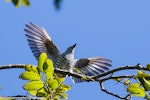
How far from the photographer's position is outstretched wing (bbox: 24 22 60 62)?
252 inches

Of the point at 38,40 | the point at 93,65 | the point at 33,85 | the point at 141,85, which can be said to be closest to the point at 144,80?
the point at 141,85

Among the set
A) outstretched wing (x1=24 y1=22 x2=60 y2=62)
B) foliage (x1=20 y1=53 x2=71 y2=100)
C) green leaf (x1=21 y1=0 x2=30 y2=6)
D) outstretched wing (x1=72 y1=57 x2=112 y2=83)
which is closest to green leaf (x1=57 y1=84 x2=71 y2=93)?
foliage (x1=20 y1=53 x2=71 y2=100)

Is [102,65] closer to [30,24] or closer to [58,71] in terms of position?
[30,24]

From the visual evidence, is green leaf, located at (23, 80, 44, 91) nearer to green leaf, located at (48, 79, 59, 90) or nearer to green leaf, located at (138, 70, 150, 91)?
green leaf, located at (48, 79, 59, 90)

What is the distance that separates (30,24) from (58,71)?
4.06 meters

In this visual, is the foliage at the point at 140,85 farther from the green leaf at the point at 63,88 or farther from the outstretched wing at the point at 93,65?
the outstretched wing at the point at 93,65

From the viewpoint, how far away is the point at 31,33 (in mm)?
6676

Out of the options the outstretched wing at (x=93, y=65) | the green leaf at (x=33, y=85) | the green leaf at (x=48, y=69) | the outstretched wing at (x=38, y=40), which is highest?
the outstretched wing at (x=38, y=40)

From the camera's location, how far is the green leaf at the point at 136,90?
7.27 ft

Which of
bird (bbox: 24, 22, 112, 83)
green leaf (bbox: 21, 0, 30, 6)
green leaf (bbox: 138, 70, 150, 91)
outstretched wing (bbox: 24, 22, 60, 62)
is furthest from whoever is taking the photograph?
outstretched wing (bbox: 24, 22, 60, 62)

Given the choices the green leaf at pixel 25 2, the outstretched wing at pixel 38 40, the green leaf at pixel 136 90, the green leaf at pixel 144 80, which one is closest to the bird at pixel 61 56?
the outstretched wing at pixel 38 40

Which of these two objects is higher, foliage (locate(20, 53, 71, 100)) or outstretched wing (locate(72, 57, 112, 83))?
outstretched wing (locate(72, 57, 112, 83))

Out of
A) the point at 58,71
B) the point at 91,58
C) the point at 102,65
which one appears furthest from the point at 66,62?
the point at 58,71

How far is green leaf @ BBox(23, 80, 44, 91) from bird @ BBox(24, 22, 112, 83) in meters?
3.03
